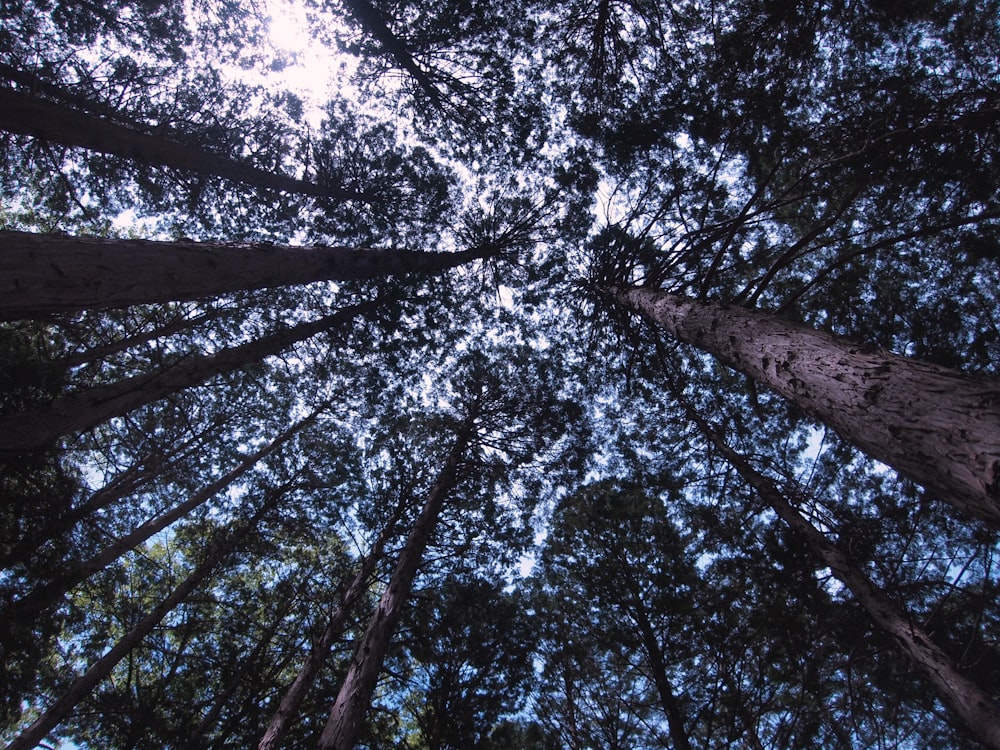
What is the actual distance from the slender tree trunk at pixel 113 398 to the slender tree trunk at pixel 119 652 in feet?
15.6

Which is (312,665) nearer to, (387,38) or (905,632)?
(905,632)

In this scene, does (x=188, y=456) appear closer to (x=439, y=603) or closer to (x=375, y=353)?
(x=375, y=353)

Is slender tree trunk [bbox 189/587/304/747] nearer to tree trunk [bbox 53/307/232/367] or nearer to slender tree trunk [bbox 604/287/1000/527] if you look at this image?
tree trunk [bbox 53/307/232/367]

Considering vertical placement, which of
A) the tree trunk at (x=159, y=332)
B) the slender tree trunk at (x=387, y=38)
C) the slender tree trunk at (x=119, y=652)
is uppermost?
the slender tree trunk at (x=387, y=38)

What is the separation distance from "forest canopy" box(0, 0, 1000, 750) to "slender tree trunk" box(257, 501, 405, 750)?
0.08m

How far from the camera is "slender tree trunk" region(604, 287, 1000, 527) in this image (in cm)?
158

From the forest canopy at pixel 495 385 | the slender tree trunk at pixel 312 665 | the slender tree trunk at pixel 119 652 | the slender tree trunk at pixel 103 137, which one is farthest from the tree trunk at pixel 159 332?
Answer: the slender tree trunk at pixel 312 665

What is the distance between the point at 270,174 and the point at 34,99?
285cm

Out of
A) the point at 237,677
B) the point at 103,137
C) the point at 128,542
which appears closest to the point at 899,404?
the point at 103,137

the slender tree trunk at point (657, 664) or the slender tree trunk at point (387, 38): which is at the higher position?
the slender tree trunk at point (387, 38)

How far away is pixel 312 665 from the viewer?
6.47 metres

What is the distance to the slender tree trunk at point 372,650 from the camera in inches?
185

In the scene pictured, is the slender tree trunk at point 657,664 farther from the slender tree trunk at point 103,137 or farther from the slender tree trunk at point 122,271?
the slender tree trunk at point 103,137

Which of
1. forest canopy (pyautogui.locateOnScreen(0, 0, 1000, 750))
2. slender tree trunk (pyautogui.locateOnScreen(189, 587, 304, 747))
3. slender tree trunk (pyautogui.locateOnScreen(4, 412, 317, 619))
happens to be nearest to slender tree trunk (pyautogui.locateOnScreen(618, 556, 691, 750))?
forest canopy (pyautogui.locateOnScreen(0, 0, 1000, 750))
